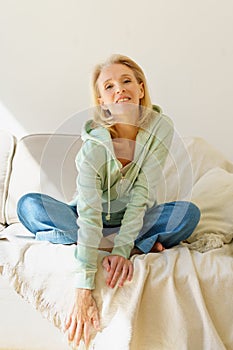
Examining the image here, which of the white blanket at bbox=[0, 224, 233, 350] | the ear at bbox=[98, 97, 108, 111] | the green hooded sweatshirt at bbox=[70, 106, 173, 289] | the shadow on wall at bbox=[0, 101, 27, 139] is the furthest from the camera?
the shadow on wall at bbox=[0, 101, 27, 139]

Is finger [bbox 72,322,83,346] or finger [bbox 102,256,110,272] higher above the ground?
finger [bbox 102,256,110,272]

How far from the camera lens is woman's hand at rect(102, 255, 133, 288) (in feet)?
4.14

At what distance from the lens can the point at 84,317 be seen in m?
1.24

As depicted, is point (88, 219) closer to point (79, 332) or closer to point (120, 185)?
point (120, 185)

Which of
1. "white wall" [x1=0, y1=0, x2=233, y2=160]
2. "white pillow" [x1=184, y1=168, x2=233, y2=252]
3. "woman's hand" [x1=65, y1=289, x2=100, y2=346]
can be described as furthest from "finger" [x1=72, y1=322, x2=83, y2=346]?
"white wall" [x1=0, y1=0, x2=233, y2=160]

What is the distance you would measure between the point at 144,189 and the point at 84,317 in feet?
1.31

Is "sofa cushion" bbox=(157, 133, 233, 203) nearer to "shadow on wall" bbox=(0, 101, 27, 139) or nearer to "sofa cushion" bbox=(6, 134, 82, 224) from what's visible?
"sofa cushion" bbox=(6, 134, 82, 224)

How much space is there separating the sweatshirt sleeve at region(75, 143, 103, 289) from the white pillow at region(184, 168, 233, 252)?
11.3 inches

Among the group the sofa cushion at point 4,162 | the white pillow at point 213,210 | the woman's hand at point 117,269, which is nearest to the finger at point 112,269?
the woman's hand at point 117,269

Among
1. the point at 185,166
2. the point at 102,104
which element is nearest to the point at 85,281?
the point at 102,104

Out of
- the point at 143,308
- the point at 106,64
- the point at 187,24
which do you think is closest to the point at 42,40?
the point at 187,24

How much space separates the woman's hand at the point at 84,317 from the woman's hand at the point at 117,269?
6 centimetres

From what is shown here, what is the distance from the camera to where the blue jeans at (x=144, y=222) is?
1.41 meters

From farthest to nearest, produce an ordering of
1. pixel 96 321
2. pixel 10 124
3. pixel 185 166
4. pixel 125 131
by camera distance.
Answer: pixel 10 124
pixel 185 166
pixel 125 131
pixel 96 321
